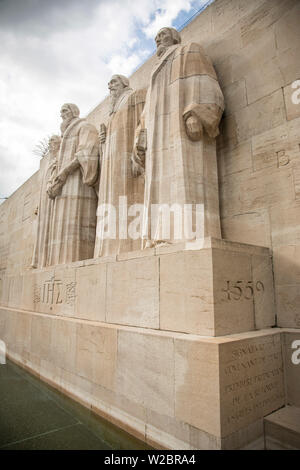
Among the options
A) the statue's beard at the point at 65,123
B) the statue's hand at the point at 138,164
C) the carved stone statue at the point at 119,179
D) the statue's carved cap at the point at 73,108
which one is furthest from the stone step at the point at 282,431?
the statue's carved cap at the point at 73,108

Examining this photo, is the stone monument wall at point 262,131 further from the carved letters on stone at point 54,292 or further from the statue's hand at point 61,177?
the statue's hand at point 61,177

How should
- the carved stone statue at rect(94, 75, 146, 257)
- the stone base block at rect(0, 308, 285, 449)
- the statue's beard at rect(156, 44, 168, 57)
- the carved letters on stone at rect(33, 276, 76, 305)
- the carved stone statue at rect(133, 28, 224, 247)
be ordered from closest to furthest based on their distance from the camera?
1. the stone base block at rect(0, 308, 285, 449)
2. the carved stone statue at rect(133, 28, 224, 247)
3. the carved letters on stone at rect(33, 276, 76, 305)
4. the statue's beard at rect(156, 44, 168, 57)
5. the carved stone statue at rect(94, 75, 146, 257)

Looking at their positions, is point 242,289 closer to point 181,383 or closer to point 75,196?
point 181,383

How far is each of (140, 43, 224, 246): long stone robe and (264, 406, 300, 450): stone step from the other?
196cm

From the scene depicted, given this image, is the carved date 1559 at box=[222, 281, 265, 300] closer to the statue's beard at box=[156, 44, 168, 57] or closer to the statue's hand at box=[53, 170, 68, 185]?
the statue's beard at box=[156, 44, 168, 57]

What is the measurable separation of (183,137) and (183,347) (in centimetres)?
267

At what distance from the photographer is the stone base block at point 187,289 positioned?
2.49 metres

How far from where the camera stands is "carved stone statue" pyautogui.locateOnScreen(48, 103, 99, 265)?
20.9 feet

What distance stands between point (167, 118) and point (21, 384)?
168 inches

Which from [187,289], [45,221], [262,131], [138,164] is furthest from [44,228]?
[187,289]

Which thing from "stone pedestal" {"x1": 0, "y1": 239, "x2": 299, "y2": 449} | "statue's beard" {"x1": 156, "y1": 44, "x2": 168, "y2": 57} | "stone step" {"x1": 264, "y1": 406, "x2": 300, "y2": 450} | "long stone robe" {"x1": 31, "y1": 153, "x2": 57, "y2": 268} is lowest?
"stone step" {"x1": 264, "y1": 406, "x2": 300, "y2": 450}

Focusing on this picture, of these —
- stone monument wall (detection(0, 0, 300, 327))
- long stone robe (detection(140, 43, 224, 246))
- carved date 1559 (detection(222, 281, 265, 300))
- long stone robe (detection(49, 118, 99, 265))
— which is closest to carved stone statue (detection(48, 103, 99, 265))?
long stone robe (detection(49, 118, 99, 265))

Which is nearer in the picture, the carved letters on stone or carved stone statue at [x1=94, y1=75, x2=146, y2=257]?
the carved letters on stone
